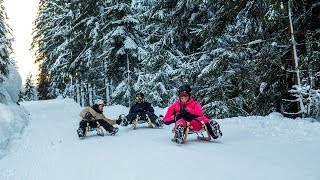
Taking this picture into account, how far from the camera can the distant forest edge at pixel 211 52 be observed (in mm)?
11297

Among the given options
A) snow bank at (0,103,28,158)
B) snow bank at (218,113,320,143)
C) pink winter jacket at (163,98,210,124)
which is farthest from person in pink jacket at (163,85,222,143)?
snow bank at (0,103,28,158)

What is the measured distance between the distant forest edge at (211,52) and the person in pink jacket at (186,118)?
2.96m

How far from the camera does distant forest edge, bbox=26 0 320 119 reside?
445 inches

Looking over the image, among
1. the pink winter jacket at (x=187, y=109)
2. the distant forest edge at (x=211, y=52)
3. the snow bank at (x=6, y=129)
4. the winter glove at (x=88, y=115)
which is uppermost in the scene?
the distant forest edge at (x=211, y=52)

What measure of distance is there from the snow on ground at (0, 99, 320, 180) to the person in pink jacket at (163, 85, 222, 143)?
Answer: 10.2 inches

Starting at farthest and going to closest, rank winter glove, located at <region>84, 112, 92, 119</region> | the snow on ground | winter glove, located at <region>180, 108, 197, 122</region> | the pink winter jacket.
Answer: winter glove, located at <region>84, 112, 92, 119</region> → the pink winter jacket → winter glove, located at <region>180, 108, 197, 122</region> → the snow on ground

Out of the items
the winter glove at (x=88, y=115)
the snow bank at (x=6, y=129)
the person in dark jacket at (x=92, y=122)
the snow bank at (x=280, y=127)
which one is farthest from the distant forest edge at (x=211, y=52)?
the snow bank at (x=6, y=129)

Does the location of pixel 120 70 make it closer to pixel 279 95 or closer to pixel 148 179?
pixel 279 95

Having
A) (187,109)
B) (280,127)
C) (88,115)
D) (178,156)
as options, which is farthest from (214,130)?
(88,115)

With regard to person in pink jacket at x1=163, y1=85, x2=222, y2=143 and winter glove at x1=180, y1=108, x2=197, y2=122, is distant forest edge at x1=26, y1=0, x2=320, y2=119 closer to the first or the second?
person in pink jacket at x1=163, y1=85, x2=222, y2=143

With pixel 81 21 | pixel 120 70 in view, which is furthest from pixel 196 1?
pixel 81 21

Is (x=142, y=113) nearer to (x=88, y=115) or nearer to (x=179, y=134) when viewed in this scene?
(x=88, y=115)

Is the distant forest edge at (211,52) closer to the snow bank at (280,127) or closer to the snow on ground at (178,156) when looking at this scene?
the snow bank at (280,127)

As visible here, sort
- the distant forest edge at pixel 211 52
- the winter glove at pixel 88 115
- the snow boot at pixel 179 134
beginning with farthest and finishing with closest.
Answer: the distant forest edge at pixel 211 52, the winter glove at pixel 88 115, the snow boot at pixel 179 134
